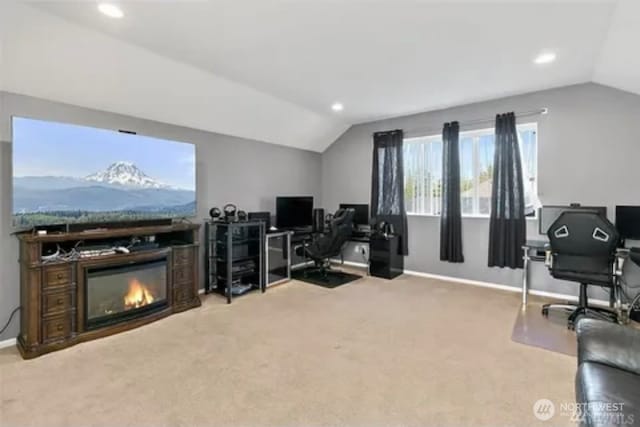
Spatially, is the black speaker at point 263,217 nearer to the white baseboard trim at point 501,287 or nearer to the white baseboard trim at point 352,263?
the white baseboard trim at point 352,263

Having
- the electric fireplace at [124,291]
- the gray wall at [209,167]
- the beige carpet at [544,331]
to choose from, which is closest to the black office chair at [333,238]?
the gray wall at [209,167]

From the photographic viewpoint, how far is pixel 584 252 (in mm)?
3084

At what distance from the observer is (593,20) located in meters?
2.43

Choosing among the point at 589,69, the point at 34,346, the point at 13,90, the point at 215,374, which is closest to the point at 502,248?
the point at 589,69

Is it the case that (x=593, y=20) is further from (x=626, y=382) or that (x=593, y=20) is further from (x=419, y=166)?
(x=419, y=166)

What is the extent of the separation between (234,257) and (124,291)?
57.2 inches

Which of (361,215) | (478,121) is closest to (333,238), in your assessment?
(361,215)

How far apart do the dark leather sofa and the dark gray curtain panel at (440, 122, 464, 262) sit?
3.02 metres

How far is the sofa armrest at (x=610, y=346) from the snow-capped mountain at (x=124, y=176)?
3842 millimetres

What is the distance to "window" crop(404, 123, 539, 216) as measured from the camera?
14.1ft

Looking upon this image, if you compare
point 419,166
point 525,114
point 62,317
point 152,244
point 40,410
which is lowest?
point 40,410

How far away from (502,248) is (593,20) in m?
2.79

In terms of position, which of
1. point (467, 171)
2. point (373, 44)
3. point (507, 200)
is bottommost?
point (507, 200)

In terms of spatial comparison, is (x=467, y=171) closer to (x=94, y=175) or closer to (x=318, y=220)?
(x=318, y=220)
